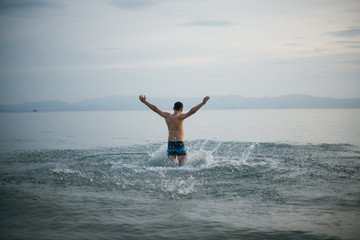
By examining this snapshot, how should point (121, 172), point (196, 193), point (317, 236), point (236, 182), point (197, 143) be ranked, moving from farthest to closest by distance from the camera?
point (197, 143)
point (121, 172)
point (236, 182)
point (196, 193)
point (317, 236)

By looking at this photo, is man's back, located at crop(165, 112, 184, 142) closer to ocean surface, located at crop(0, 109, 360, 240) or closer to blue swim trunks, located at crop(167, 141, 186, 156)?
blue swim trunks, located at crop(167, 141, 186, 156)

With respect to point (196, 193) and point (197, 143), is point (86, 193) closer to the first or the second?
point (196, 193)

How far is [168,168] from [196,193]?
10.3 ft

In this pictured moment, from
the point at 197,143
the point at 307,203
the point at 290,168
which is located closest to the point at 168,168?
the point at 290,168

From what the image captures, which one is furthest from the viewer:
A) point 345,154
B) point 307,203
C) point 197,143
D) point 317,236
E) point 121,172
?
point 197,143

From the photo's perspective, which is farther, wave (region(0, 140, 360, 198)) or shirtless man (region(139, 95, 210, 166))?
shirtless man (region(139, 95, 210, 166))

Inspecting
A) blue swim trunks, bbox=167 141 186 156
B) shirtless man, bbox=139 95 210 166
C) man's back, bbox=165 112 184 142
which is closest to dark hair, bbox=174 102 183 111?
shirtless man, bbox=139 95 210 166

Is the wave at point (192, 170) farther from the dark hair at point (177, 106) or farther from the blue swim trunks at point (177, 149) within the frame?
the dark hair at point (177, 106)

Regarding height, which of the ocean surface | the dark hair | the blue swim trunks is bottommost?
the ocean surface

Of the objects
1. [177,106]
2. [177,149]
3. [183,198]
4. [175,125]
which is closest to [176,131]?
[175,125]

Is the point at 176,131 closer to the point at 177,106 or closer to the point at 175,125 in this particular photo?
the point at 175,125

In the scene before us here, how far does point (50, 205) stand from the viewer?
6.92 m

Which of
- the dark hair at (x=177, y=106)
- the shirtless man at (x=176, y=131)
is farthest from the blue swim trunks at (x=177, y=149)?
the dark hair at (x=177, y=106)

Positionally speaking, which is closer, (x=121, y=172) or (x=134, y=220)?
(x=134, y=220)
